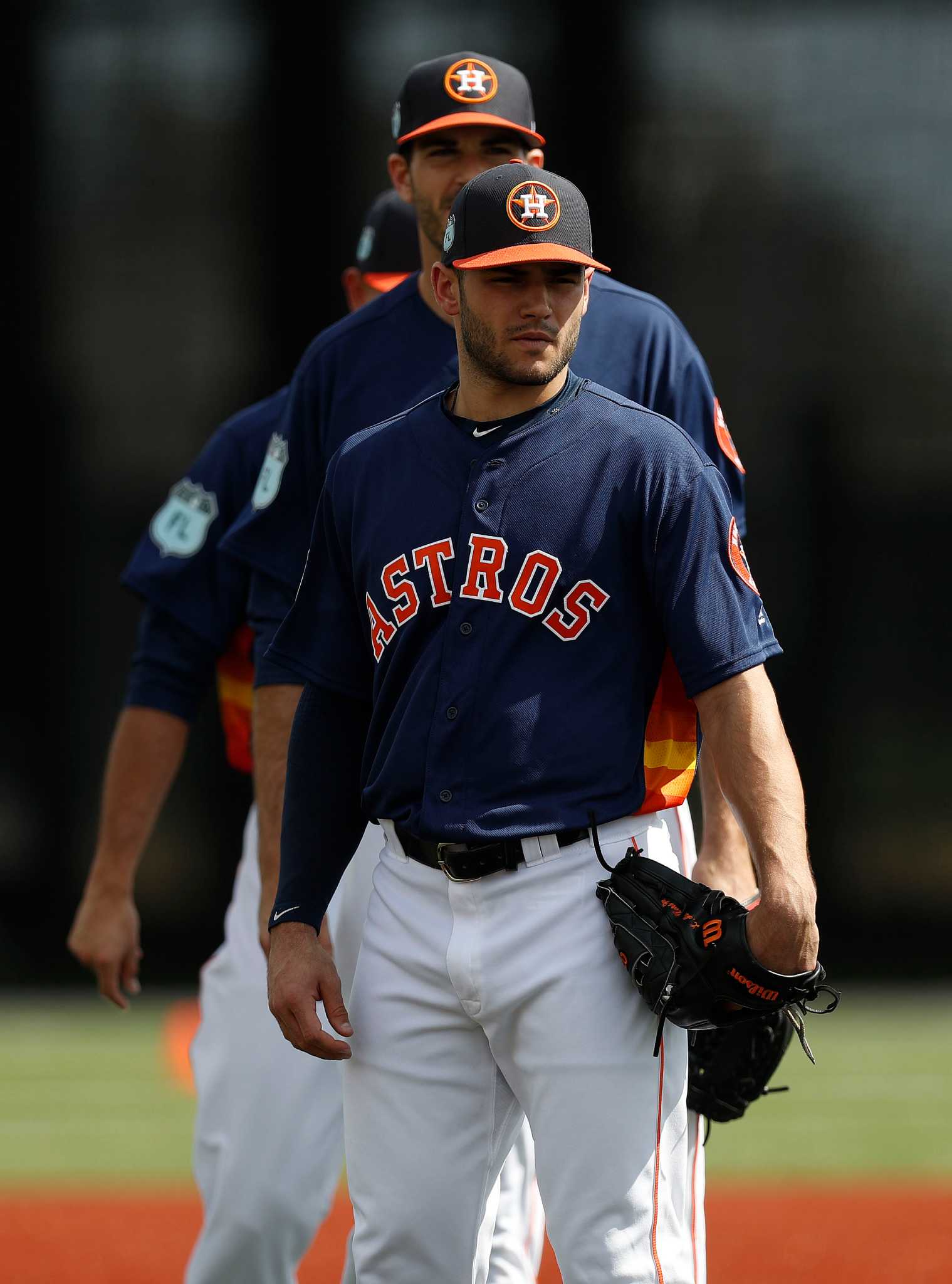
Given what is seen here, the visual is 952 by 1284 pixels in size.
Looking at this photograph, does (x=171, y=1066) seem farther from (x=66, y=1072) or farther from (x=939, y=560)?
(x=939, y=560)

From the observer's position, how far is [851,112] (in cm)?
731

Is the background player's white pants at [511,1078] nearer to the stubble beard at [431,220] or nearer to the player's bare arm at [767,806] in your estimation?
the player's bare arm at [767,806]

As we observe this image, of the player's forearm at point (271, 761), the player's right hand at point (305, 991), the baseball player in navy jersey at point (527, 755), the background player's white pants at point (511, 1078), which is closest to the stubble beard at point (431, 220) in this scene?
the baseball player in navy jersey at point (527, 755)

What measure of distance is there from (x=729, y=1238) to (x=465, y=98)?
9.59 ft

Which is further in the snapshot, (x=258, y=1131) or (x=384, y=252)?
(x=384, y=252)

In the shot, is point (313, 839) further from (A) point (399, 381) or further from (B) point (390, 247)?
(B) point (390, 247)

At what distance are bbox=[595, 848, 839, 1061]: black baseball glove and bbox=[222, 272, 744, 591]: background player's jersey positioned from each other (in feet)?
2.43

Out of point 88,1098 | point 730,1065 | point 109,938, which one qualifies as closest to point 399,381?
point 730,1065

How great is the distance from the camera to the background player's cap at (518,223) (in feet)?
7.87

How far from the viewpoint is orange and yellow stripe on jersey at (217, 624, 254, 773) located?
380cm

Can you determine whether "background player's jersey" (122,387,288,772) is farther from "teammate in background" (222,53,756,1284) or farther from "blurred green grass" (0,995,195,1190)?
"blurred green grass" (0,995,195,1190)

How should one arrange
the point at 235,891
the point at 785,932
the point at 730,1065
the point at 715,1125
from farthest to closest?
1. the point at 715,1125
2. the point at 235,891
3. the point at 730,1065
4. the point at 785,932

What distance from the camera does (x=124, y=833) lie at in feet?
12.7

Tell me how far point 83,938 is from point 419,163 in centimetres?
176
